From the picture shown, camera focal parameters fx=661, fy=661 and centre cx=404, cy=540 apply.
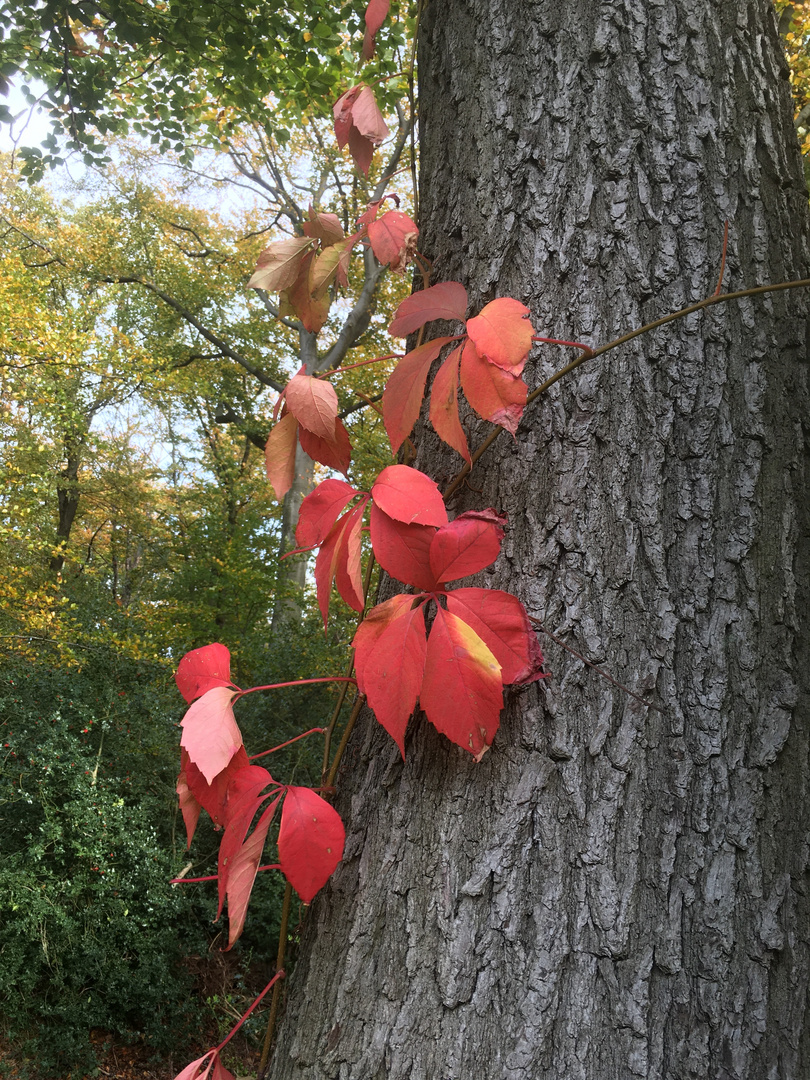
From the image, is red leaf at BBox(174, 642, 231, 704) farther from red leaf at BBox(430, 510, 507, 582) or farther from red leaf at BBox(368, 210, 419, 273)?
red leaf at BBox(368, 210, 419, 273)

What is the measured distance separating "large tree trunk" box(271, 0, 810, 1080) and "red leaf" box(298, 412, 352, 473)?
104 mm

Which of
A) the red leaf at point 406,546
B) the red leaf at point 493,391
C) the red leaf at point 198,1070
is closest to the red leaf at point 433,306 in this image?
the red leaf at point 493,391

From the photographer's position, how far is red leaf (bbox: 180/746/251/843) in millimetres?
688

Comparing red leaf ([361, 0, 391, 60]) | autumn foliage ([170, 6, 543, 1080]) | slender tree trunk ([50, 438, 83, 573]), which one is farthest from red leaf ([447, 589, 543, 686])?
slender tree trunk ([50, 438, 83, 573])

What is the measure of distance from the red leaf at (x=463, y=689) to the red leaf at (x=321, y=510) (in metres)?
0.18

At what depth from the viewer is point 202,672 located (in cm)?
72

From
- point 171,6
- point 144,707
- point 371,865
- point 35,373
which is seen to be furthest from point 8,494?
point 371,865

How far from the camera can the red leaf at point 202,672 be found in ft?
2.33

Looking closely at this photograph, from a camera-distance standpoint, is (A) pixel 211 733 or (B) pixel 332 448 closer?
(A) pixel 211 733

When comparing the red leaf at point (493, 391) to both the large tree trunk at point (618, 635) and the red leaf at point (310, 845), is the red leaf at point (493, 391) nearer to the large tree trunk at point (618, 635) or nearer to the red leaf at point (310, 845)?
the large tree trunk at point (618, 635)

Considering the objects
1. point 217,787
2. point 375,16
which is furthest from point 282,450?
point 375,16

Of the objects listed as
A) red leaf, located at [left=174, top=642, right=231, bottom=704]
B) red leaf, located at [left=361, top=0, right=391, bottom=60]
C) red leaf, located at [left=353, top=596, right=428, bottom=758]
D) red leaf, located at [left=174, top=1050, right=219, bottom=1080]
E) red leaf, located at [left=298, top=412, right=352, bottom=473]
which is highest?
red leaf, located at [left=361, top=0, right=391, bottom=60]

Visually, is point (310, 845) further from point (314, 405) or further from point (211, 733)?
point (314, 405)

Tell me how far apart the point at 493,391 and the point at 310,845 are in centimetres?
44
